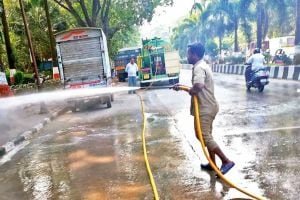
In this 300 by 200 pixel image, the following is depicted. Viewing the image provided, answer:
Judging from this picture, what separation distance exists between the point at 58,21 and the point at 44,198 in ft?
101

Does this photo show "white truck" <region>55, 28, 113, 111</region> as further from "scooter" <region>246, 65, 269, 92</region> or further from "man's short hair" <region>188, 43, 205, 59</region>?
"man's short hair" <region>188, 43, 205, 59</region>

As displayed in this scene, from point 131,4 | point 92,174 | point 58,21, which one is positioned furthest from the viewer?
point 58,21

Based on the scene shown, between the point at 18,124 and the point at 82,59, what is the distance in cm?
436

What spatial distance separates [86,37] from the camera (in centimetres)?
1639

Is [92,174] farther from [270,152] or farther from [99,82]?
[99,82]

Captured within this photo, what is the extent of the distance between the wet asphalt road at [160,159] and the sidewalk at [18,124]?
1.43 feet

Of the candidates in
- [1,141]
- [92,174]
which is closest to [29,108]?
[1,141]

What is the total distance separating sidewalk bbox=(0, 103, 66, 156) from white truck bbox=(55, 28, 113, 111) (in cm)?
132

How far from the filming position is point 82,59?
16469mm

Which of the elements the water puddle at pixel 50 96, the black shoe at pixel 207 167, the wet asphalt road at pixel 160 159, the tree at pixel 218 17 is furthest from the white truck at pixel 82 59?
the tree at pixel 218 17

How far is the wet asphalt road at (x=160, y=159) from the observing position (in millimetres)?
5273

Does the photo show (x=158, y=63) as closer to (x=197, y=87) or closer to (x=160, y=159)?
(x=160, y=159)

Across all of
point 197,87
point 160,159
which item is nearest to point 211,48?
point 160,159

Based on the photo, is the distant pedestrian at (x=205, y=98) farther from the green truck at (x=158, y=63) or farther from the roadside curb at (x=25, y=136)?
the green truck at (x=158, y=63)
